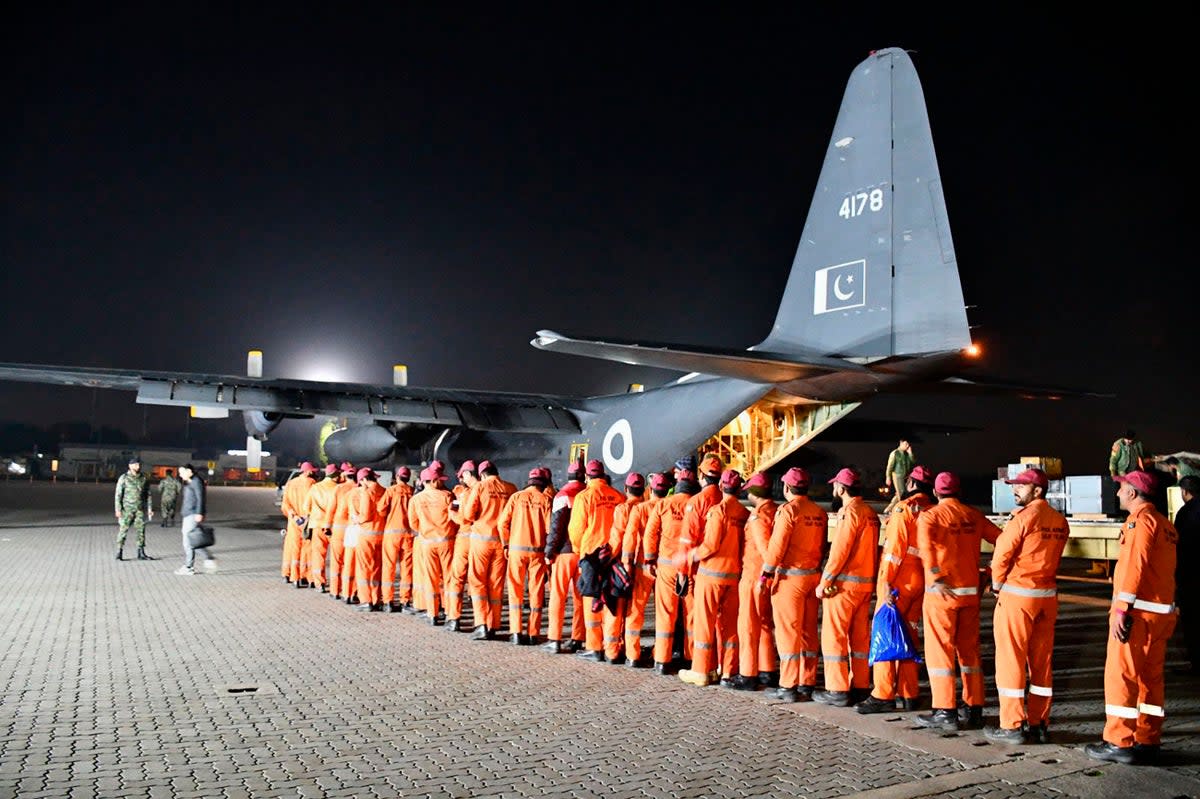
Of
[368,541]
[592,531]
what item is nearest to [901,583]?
[592,531]

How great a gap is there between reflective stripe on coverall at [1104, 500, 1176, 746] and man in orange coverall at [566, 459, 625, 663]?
4.86m

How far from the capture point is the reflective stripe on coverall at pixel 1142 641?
612cm

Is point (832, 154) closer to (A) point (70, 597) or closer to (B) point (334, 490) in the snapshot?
(B) point (334, 490)

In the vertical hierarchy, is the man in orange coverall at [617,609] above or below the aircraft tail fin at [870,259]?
below

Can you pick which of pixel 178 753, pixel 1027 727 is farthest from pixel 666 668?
pixel 178 753

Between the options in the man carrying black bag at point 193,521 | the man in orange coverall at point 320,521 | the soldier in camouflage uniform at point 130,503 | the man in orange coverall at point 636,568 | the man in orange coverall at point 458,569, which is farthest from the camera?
the soldier in camouflage uniform at point 130,503

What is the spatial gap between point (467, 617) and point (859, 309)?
659 centimetres

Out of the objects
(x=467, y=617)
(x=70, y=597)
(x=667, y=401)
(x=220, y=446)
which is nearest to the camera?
(x=467, y=617)

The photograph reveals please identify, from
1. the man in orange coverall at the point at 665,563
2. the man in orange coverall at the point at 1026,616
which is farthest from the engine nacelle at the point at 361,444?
the man in orange coverall at the point at 1026,616

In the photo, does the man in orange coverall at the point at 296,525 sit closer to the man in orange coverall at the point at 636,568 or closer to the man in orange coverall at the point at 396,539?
the man in orange coverall at the point at 396,539

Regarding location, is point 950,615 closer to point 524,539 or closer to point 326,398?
point 524,539

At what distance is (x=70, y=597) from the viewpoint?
13.0 m

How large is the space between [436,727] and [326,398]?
12503mm

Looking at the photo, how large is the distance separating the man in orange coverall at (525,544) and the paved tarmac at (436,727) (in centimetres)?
45
